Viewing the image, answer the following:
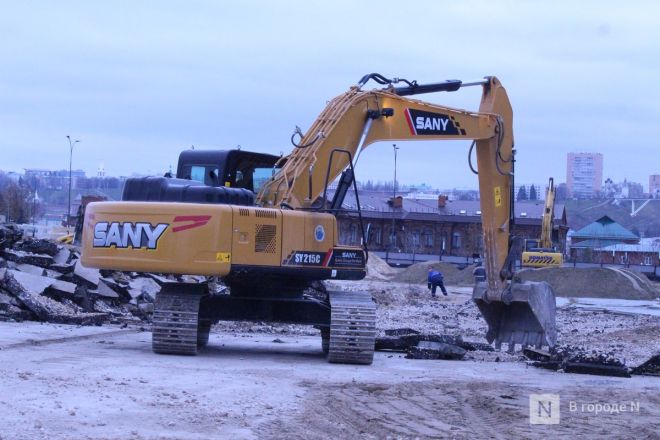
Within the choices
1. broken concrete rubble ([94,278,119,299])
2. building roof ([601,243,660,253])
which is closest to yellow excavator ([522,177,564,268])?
broken concrete rubble ([94,278,119,299])

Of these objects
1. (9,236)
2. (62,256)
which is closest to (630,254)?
(62,256)

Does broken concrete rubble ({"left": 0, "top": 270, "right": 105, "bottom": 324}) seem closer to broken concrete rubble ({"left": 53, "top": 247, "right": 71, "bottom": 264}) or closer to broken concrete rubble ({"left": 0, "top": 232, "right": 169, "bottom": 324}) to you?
broken concrete rubble ({"left": 0, "top": 232, "right": 169, "bottom": 324})

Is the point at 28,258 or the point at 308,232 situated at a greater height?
the point at 308,232

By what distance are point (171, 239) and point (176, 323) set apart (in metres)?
1.43

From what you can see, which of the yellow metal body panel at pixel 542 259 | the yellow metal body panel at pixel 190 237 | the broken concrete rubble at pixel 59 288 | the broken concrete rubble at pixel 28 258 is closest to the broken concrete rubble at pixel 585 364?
the yellow metal body panel at pixel 190 237

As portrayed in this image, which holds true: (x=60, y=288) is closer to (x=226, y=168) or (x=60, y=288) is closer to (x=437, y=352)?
(x=226, y=168)

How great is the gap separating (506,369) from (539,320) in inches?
53.7

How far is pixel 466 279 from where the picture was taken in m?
58.7

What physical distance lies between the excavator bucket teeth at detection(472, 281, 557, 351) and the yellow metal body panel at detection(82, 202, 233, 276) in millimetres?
4800

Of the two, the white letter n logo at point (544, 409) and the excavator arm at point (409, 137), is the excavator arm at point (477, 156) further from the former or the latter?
the white letter n logo at point (544, 409)

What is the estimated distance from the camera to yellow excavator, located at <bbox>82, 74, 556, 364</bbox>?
43.5 feet

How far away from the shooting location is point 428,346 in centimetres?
1606

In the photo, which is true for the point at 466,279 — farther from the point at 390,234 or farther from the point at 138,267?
the point at 138,267

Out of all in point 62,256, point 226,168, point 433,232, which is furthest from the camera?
point 433,232
